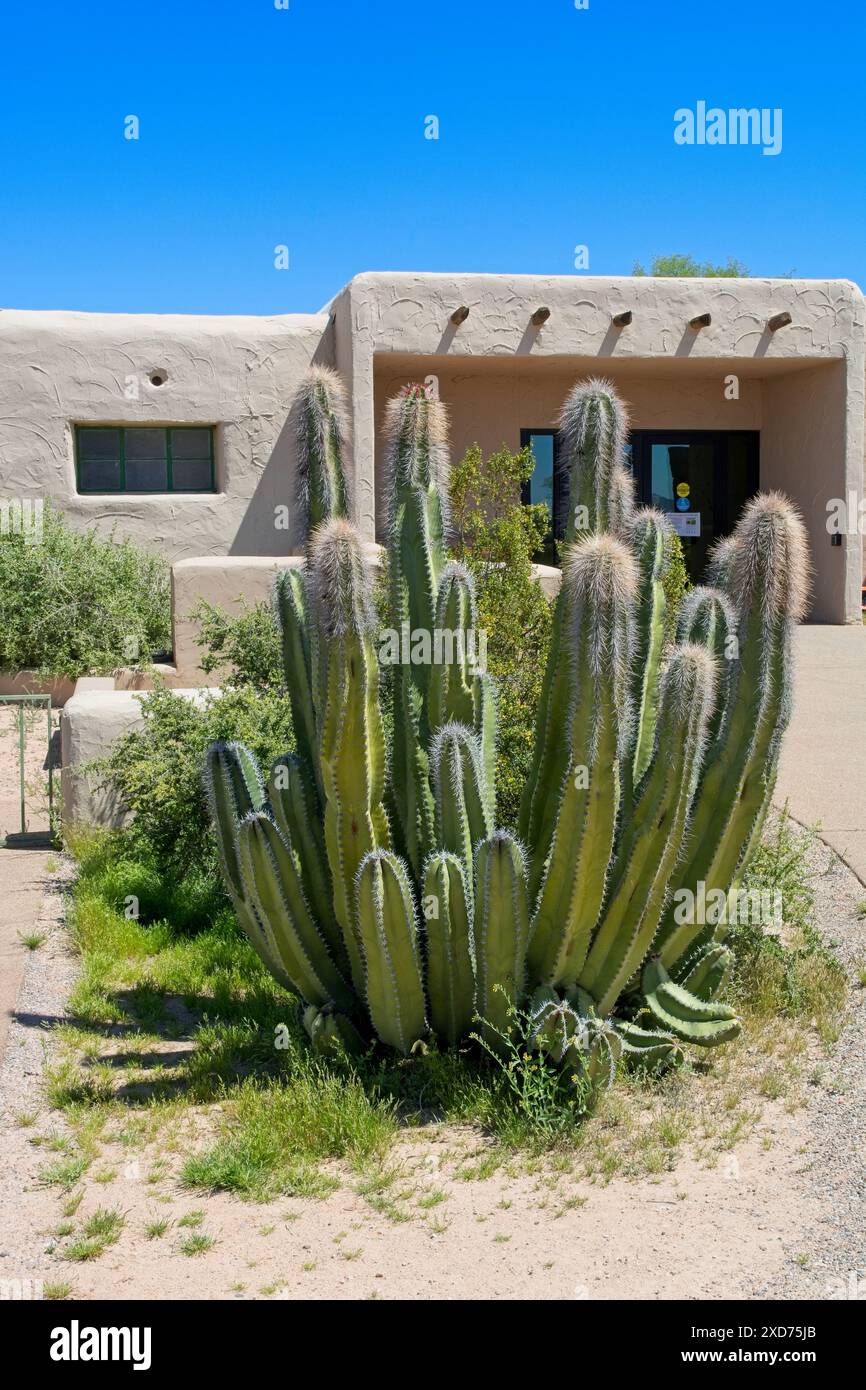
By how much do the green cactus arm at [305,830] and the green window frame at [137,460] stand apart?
11284 mm

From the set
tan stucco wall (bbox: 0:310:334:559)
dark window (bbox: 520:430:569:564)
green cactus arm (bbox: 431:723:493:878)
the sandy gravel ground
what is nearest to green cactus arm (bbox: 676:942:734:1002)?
the sandy gravel ground

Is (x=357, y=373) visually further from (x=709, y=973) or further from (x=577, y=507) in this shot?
(x=709, y=973)

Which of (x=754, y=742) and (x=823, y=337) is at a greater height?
(x=823, y=337)

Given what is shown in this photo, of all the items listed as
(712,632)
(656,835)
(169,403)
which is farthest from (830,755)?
(169,403)

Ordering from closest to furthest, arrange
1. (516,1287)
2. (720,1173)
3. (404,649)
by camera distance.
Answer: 1. (516,1287)
2. (720,1173)
3. (404,649)

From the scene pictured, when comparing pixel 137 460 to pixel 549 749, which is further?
pixel 137 460

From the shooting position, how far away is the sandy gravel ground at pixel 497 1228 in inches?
136

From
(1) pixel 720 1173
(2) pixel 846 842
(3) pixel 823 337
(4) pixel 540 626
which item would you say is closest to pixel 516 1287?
(1) pixel 720 1173

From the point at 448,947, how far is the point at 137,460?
12.2 m

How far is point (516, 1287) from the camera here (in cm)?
343

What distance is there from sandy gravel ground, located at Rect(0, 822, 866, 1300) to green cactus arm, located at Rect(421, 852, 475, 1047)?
1.49ft

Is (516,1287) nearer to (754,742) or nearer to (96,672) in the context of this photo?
(754,742)

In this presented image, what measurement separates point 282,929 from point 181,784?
243 centimetres

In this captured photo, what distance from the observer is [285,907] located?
4746 mm
